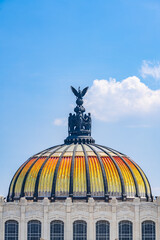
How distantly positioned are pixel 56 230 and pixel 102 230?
6001 millimetres

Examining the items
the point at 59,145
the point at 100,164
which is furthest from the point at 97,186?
the point at 59,145

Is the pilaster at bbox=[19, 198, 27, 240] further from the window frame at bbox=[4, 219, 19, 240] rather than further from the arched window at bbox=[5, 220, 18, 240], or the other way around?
the arched window at bbox=[5, 220, 18, 240]

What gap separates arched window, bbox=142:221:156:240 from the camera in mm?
118125

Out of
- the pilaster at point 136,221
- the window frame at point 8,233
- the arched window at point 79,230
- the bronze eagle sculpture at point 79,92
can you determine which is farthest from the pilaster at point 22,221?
the bronze eagle sculpture at point 79,92

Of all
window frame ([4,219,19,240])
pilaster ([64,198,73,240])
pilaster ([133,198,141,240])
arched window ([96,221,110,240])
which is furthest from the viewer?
window frame ([4,219,19,240])

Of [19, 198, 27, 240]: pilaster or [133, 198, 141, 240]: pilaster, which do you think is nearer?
[133, 198, 141, 240]: pilaster

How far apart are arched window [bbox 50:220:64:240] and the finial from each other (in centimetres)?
1633

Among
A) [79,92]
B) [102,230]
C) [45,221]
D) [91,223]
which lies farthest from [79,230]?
[79,92]

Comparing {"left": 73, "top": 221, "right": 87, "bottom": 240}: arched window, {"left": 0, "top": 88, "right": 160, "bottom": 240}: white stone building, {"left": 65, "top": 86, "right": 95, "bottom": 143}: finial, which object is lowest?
{"left": 73, "top": 221, "right": 87, "bottom": 240}: arched window

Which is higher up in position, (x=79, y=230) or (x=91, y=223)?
(x=91, y=223)

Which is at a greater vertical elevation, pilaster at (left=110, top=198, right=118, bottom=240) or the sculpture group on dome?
the sculpture group on dome

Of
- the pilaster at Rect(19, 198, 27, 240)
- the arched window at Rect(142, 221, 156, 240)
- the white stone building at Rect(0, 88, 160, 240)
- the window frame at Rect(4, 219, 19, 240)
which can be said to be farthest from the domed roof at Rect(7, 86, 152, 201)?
the arched window at Rect(142, 221, 156, 240)

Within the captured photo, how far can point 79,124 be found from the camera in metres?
132

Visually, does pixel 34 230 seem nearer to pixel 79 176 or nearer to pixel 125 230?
pixel 79 176
